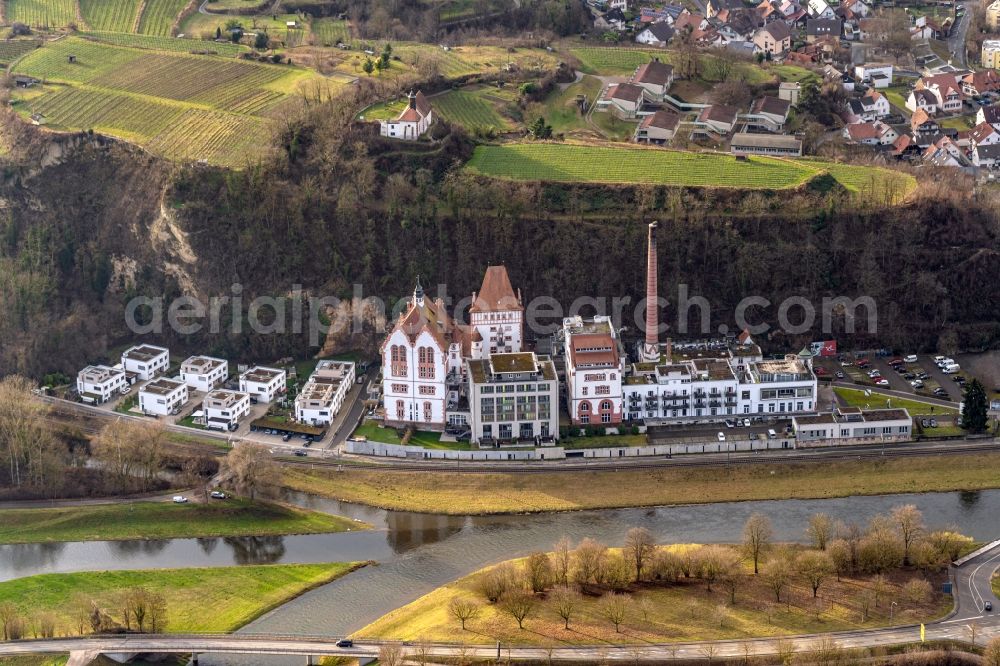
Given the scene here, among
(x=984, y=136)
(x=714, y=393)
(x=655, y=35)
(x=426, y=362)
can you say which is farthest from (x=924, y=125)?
(x=426, y=362)

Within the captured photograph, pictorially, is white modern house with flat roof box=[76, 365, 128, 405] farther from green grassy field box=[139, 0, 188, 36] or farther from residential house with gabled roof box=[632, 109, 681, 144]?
residential house with gabled roof box=[632, 109, 681, 144]

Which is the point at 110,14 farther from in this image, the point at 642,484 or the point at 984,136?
the point at 984,136

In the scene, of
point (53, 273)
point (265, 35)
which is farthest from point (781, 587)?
point (265, 35)

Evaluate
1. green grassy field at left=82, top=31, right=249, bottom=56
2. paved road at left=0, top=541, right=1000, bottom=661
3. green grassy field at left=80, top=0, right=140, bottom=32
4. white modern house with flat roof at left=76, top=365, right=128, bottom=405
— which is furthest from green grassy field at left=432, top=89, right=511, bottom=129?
paved road at left=0, top=541, right=1000, bottom=661

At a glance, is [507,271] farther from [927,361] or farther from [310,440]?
[927,361]

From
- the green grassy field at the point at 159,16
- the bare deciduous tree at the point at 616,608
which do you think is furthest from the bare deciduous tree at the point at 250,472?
the green grassy field at the point at 159,16

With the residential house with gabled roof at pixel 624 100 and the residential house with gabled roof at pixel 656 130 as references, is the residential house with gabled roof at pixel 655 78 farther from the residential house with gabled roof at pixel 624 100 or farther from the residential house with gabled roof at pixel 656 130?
the residential house with gabled roof at pixel 656 130
